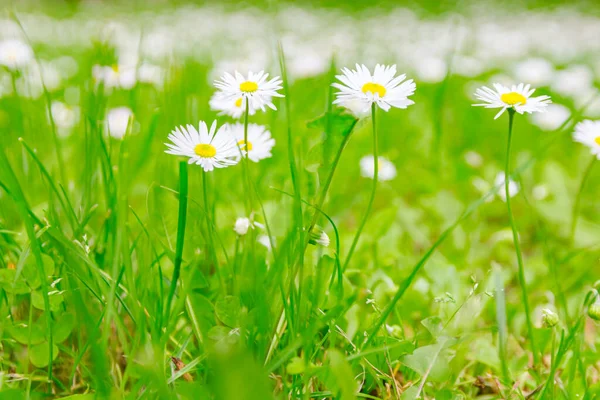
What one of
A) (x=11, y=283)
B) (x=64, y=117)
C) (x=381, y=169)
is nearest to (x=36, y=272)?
(x=11, y=283)

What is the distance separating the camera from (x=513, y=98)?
2.13 ft

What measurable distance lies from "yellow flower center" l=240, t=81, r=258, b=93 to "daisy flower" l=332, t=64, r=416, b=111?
0.11 meters

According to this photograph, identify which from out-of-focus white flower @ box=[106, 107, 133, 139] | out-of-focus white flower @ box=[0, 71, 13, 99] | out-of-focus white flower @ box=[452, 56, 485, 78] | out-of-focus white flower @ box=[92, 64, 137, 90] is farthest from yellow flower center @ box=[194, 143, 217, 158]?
out-of-focus white flower @ box=[452, 56, 485, 78]

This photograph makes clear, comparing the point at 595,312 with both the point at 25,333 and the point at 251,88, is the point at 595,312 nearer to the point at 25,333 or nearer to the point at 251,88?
the point at 251,88

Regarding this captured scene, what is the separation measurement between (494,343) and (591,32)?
178 inches

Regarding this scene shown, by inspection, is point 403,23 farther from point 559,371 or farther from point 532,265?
point 559,371

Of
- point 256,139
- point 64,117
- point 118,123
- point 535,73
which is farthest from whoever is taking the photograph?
point 535,73

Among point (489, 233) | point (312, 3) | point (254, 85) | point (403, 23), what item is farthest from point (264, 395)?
point (312, 3)

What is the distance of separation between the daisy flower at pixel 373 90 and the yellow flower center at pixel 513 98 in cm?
13

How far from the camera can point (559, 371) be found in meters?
0.72

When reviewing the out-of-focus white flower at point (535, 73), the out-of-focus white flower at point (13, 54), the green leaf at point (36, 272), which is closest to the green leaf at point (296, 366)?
the green leaf at point (36, 272)

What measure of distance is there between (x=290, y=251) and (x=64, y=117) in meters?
1.09

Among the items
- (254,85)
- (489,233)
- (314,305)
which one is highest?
(254,85)

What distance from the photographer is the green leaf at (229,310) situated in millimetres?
625
